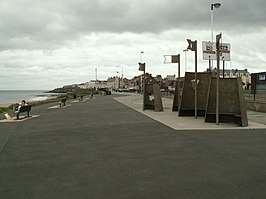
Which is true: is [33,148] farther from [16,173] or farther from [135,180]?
[135,180]

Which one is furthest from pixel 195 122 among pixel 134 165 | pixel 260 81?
pixel 260 81

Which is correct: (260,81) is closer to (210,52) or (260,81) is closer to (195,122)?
(210,52)

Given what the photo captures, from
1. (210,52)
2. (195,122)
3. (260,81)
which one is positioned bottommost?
(195,122)

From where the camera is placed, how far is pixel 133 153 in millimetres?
7859

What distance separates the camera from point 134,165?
6.66 metres

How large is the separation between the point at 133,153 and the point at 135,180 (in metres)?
2.28

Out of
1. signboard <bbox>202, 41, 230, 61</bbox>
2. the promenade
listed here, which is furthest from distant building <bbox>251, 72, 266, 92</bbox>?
the promenade

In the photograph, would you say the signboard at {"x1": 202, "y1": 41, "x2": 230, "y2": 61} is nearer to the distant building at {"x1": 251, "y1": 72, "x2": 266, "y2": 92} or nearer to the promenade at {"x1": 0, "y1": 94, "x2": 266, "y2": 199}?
the distant building at {"x1": 251, "y1": 72, "x2": 266, "y2": 92}

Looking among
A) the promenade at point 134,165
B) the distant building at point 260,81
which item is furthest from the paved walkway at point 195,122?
the distant building at point 260,81

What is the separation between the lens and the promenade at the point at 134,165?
16.5ft

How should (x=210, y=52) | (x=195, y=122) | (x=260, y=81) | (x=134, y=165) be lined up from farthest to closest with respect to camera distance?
(x=210, y=52), (x=260, y=81), (x=195, y=122), (x=134, y=165)

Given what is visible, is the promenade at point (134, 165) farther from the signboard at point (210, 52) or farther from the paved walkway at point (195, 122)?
the signboard at point (210, 52)

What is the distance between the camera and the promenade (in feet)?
16.5

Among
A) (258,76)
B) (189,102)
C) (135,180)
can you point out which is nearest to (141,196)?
(135,180)
